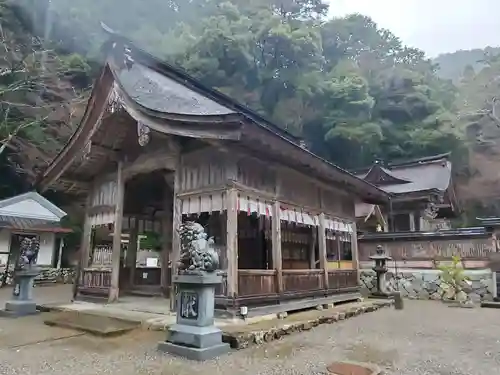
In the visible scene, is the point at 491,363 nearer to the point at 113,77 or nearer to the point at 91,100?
the point at 113,77

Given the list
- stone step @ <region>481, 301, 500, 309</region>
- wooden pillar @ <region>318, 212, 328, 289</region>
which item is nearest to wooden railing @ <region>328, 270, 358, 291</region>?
wooden pillar @ <region>318, 212, 328, 289</region>

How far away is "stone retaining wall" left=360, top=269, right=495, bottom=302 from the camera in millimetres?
13188

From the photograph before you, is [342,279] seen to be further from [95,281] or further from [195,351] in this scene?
[195,351]

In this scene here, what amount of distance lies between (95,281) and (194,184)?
13.5 feet

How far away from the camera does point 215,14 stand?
33406 mm

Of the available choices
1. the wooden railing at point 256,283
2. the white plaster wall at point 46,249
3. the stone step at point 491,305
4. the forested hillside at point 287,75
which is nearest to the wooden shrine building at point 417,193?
the forested hillside at point 287,75

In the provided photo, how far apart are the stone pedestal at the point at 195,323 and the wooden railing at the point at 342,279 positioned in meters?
6.01

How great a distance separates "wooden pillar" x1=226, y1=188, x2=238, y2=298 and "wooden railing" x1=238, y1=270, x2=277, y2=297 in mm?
186

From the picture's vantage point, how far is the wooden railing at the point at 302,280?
899cm

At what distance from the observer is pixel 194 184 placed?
8.18 metres

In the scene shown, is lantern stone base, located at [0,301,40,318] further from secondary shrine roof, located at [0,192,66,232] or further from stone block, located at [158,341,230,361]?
stone block, located at [158,341,230,361]

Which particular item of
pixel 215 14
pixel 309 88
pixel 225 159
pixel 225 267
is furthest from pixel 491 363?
pixel 215 14

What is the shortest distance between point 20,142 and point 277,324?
1929 centimetres

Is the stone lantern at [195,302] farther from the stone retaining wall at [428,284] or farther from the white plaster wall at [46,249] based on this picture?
the white plaster wall at [46,249]
